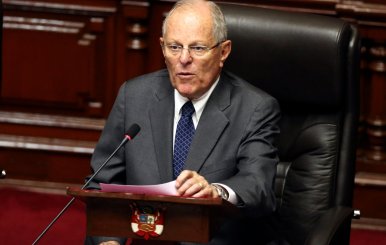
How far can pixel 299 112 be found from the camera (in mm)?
2900

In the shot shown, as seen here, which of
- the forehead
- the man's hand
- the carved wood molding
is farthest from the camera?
the carved wood molding

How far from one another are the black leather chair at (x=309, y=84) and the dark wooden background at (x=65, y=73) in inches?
56.5

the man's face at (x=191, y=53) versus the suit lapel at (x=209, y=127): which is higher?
the man's face at (x=191, y=53)

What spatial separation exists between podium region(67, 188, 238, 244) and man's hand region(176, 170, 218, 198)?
0.19 ft

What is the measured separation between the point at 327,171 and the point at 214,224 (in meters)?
0.63

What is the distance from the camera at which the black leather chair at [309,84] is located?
277 cm

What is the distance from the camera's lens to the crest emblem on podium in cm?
222

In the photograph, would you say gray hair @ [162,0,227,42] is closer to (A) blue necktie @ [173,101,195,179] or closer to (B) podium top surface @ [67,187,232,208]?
(A) blue necktie @ [173,101,195,179]

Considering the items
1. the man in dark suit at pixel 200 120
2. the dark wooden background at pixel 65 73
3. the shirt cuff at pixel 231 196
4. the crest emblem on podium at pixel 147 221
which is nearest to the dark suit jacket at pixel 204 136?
the man in dark suit at pixel 200 120

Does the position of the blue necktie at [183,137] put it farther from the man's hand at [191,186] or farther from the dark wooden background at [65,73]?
Result: the dark wooden background at [65,73]

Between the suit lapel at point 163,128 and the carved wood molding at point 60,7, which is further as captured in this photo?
the carved wood molding at point 60,7

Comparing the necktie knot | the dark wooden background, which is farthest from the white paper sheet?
the dark wooden background

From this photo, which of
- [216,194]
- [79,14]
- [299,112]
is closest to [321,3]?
[79,14]

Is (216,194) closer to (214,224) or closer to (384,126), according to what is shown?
(214,224)
